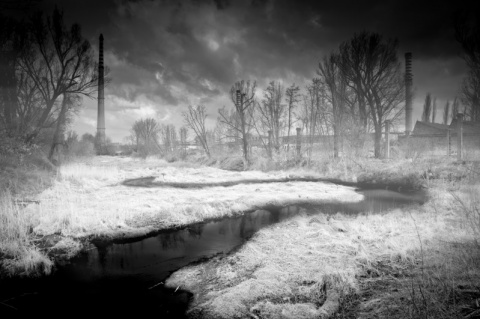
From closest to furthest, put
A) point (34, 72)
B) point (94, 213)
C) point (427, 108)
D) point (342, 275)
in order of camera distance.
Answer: point (342, 275) < point (94, 213) < point (34, 72) < point (427, 108)

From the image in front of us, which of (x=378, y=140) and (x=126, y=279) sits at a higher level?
(x=378, y=140)

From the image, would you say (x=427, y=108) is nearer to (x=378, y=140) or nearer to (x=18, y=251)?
(x=378, y=140)

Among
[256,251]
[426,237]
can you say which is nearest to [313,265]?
[256,251]

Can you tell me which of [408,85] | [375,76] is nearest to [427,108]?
[408,85]

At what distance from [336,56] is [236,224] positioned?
56.6 feet

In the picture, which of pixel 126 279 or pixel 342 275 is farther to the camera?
pixel 126 279

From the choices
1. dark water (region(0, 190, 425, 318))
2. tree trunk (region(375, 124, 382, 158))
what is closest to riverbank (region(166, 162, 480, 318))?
dark water (region(0, 190, 425, 318))

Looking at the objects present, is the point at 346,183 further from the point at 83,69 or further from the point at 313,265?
the point at 83,69

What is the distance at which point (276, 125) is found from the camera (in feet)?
64.0

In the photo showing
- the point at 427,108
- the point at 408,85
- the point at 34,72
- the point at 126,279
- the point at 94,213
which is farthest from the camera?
the point at 427,108

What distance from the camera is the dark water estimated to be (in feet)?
9.35

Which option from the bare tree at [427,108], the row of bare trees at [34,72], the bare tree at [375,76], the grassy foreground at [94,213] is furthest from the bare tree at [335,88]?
the bare tree at [427,108]

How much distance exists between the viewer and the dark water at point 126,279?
9.35ft

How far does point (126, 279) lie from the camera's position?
3.53 m
